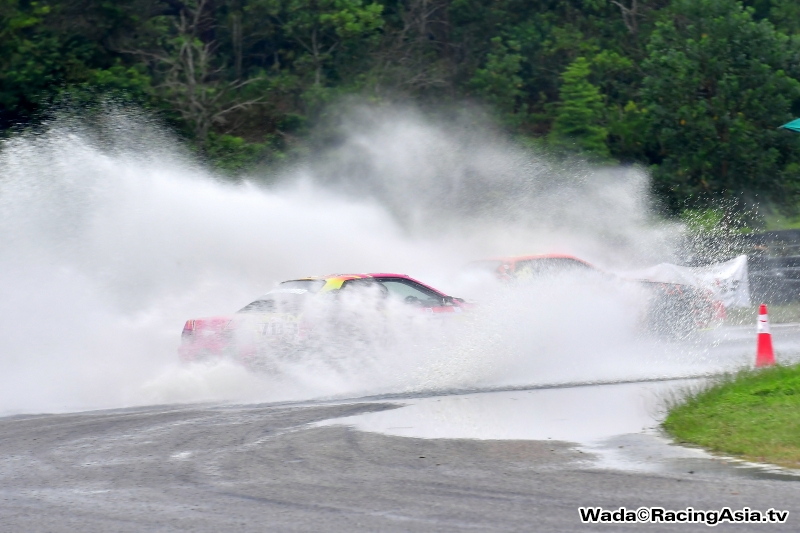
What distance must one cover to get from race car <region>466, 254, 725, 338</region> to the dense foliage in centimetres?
1223

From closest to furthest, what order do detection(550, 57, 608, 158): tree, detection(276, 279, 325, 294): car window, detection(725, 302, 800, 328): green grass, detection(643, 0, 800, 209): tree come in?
detection(276, 279, 325, 294): car window
detection(725, 302, 800, 328): green grass
detection(643, 0, 800, 209): tree
detection(550, 57, 608, 158): tree

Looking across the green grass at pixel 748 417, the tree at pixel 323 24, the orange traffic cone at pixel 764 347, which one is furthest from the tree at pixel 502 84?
the green grass at pixel 748 417

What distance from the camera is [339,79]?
32.3 m

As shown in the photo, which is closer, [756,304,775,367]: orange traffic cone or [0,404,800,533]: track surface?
[0,404,800,533]: track surface

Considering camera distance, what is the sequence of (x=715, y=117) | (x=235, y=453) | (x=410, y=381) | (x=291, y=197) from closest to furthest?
1. (x=235, y=453)
2. (x=410, y=381)
3. (x=291, y=197)
4. (x=715, y=117)

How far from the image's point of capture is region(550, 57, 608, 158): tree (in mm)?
28938

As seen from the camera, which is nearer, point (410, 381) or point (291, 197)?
point (410, 381)

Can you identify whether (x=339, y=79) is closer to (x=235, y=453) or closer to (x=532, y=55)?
(x=532, y=55)

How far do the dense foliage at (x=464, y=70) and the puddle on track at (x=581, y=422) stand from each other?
1779 cm

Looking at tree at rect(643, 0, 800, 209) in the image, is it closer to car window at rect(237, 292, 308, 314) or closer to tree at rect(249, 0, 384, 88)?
tree at rect(249, 0, 384, 88)

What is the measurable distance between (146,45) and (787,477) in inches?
1080

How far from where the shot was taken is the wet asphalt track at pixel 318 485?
226 inches

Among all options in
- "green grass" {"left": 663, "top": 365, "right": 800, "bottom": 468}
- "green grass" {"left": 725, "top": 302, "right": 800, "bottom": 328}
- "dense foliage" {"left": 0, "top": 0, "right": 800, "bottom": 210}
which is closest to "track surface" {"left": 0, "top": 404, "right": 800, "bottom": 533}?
"green grass" {"left": 663, "top": 365, "right": 800, "bottom": 468}

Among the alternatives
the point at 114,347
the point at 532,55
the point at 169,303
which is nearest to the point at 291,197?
the point at 169,303
